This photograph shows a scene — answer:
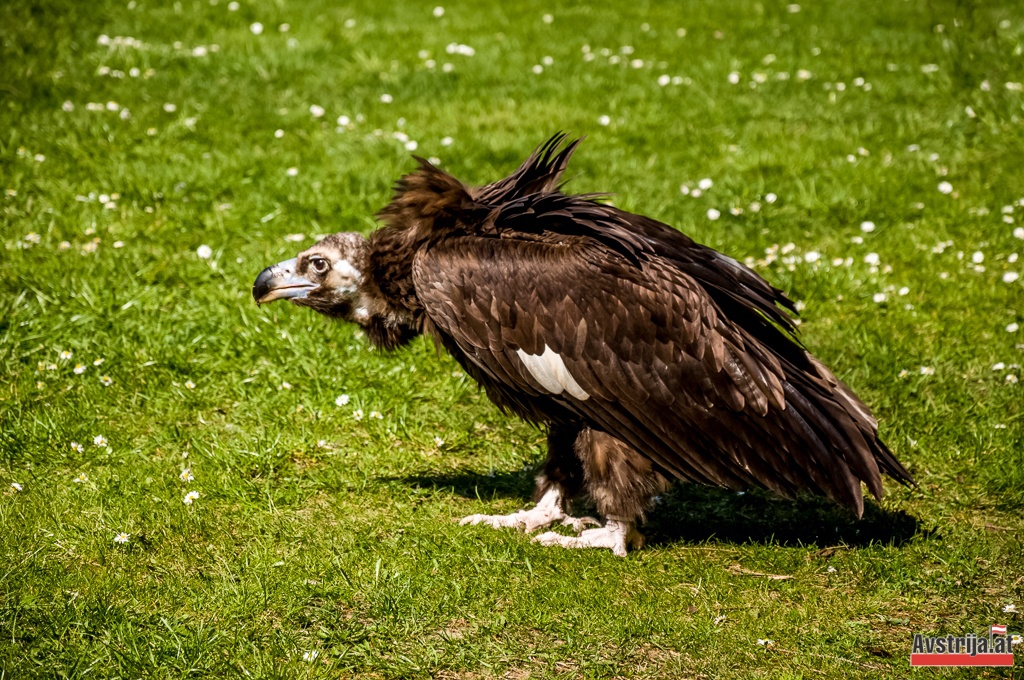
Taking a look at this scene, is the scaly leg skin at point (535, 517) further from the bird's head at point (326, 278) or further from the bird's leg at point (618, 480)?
the bird's head at point (326, 278)

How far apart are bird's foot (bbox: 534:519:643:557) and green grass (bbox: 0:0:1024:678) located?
0.10m

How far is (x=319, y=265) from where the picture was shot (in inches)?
207

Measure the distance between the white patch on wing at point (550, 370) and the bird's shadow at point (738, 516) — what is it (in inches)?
36.8

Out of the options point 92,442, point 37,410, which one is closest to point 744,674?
point 92,442

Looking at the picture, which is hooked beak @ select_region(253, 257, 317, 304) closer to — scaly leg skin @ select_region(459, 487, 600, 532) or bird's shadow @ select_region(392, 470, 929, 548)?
bird's shadow @ select_region(392, 470, 929, 548)

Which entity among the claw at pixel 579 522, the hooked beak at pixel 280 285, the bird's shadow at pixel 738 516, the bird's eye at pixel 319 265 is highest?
the bird's eye at pixel 319 265

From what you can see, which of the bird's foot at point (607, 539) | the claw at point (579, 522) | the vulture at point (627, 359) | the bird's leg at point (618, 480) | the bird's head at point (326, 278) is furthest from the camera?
the claw at point (579, 522)

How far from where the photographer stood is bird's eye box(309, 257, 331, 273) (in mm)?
5227

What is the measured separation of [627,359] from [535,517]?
973mm

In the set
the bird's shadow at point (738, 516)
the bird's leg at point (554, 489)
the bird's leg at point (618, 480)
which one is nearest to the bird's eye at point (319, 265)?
the bird's shadow at point (738, 516)

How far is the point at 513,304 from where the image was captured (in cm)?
481

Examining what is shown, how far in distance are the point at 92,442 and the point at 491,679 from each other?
2687 millimetres

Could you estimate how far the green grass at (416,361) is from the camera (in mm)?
4441

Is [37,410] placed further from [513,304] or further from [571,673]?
[571,673]
